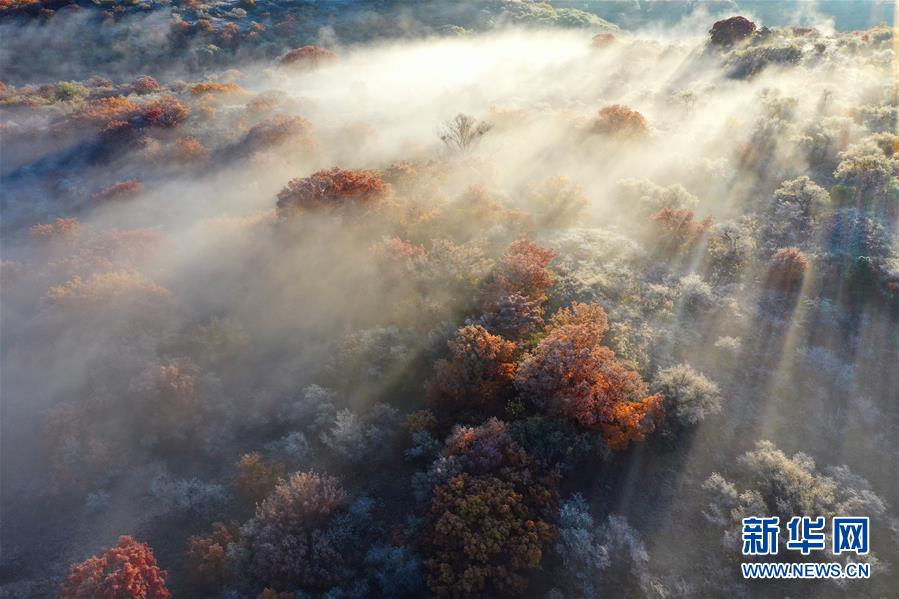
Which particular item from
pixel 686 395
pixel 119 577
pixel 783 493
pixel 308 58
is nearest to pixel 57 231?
pixel 119 577

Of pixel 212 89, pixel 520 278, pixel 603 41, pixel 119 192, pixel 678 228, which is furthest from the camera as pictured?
pixel 603 41

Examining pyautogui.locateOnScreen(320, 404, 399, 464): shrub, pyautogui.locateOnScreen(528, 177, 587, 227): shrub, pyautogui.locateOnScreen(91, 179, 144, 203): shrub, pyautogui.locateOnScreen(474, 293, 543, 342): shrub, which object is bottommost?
pyautogui.locateOnScreen(320, 404, 399, 464): shrub

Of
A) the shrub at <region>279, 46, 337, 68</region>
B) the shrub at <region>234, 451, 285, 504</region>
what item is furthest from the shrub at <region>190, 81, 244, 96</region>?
the shrub at <region>234, 451, 285, 504</region>

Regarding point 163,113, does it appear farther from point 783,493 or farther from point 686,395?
point 783,493

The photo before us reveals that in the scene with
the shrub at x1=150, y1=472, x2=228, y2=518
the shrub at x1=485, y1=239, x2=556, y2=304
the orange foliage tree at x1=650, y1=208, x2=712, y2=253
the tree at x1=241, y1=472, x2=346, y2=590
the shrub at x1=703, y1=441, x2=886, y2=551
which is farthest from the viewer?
the orange foliage tree at x1=650, y1=208, x2=712, y2=253

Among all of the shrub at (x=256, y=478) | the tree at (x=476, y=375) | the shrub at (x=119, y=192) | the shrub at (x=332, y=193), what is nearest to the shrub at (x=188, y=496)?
the shrub at (x=256, y=478)

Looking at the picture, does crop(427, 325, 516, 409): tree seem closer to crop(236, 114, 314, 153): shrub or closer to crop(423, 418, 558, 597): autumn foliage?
crop(423, 418, 558, 597): autumn foliage
